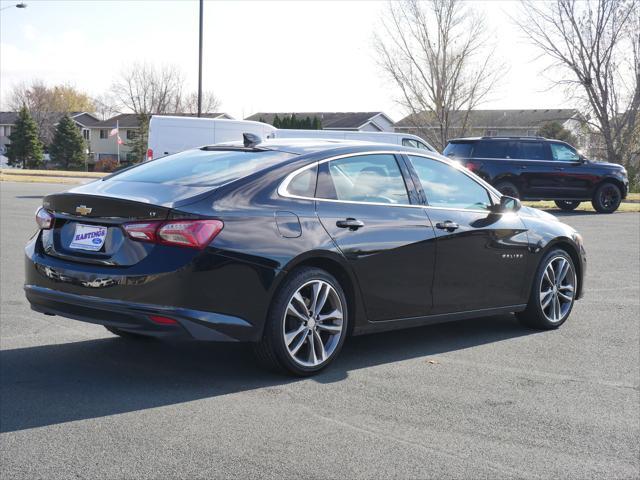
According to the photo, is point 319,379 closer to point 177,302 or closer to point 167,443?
point 177,302

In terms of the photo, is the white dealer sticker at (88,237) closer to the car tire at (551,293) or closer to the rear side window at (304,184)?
the rear side window at (304,184)

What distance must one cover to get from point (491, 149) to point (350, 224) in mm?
16383

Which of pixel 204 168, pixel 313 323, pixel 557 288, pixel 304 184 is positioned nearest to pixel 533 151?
pixel 557 288

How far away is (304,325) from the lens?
5457 mm

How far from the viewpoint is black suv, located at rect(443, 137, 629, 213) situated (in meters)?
21.2

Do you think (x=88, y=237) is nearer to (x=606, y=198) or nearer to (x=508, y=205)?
(x=508, y=205)

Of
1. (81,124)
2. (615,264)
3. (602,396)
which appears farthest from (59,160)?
(602,396)

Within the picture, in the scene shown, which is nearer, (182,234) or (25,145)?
(182,234)

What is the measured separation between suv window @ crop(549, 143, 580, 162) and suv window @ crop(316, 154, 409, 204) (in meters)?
16.6

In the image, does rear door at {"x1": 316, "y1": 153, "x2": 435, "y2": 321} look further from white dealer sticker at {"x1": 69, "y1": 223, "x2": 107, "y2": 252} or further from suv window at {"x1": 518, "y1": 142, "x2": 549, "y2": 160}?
suv window at {"x1": 518, "y1": 142, "x2": 549, "y2": 160}

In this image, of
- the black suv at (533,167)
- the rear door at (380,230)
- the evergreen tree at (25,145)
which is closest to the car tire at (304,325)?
the rear door at (380,230)

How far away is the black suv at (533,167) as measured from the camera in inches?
835

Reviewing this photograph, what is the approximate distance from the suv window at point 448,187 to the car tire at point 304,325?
4.36 feet

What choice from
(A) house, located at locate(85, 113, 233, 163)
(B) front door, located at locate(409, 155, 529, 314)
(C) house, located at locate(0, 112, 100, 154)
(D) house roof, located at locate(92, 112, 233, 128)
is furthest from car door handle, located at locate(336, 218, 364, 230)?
(C) house, located at locate(0, 112, 100, 154)
